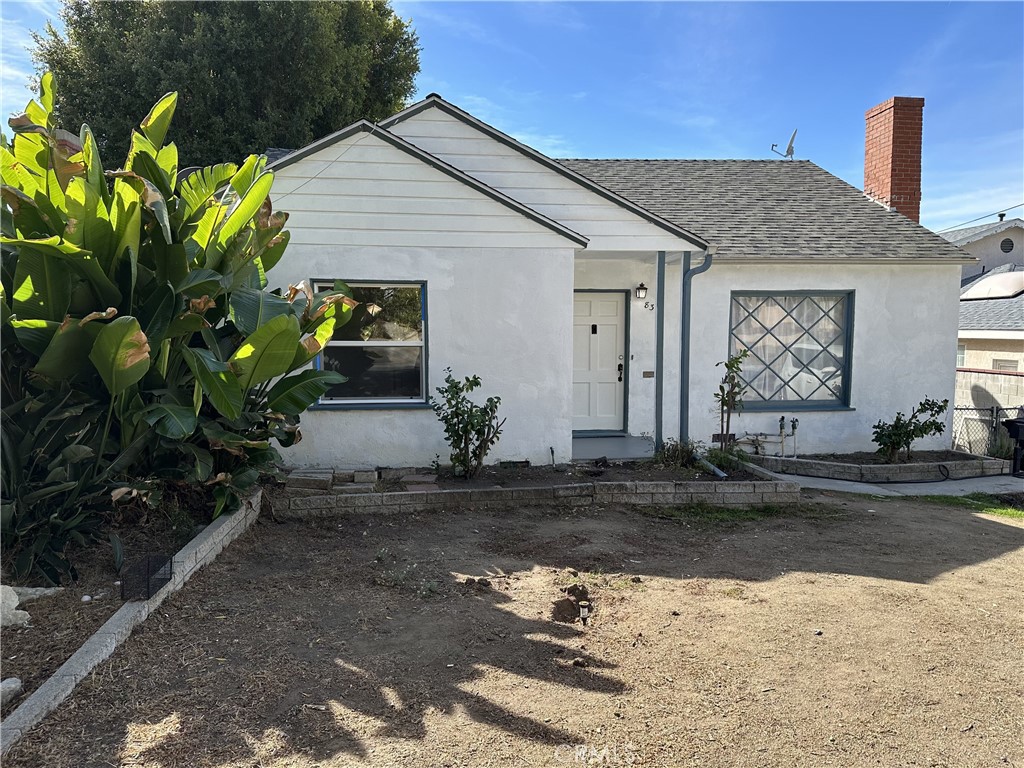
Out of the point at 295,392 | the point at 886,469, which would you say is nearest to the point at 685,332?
the point at 886,469

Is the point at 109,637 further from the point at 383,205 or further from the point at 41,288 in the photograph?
the point at 383,205

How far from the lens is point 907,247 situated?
10727 millimetres

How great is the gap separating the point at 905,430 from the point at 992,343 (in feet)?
31.4

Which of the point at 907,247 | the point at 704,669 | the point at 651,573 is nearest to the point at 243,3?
the point at 907,247

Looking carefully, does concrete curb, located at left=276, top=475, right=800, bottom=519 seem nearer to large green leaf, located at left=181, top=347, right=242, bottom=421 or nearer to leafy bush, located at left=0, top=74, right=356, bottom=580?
leafy bush, located at left=0, top=74, right=356, bottom=580

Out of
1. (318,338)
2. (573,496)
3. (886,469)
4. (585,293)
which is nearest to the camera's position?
(318,338)

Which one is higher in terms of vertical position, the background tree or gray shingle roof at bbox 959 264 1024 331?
the background tree

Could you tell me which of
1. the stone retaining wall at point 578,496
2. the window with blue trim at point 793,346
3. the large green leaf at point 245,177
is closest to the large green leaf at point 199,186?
the large green leaf at point 245,177

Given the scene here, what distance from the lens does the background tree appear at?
49.6ft

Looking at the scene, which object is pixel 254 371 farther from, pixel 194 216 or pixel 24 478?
pixel 24 478

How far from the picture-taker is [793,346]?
10.9 metres

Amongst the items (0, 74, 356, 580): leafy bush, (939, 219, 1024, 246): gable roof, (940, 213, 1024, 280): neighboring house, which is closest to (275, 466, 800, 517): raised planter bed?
(0, 74, 356, 580): leafy bush

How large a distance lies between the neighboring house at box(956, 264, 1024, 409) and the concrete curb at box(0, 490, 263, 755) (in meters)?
14.7

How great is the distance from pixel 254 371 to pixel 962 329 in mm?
18487
